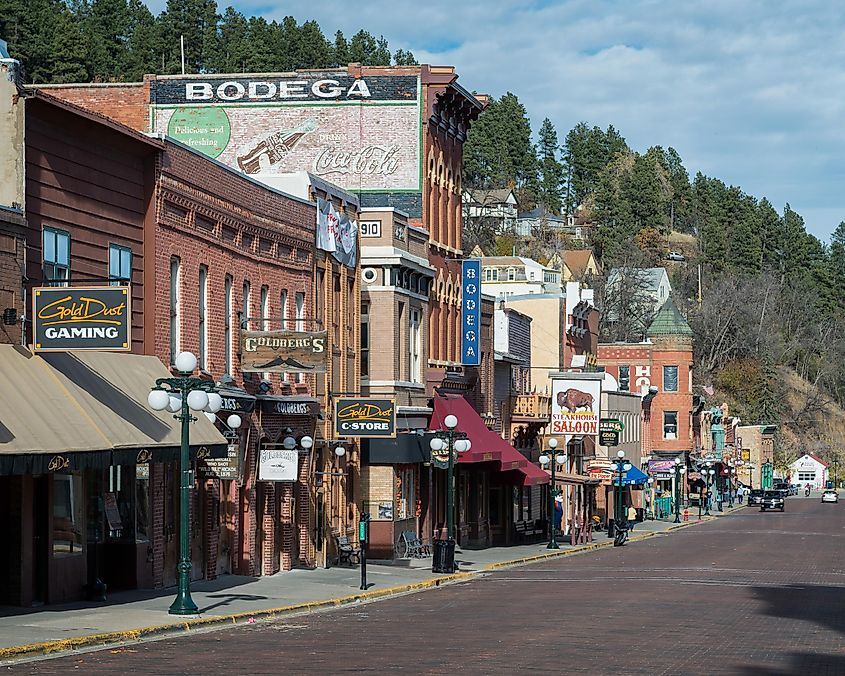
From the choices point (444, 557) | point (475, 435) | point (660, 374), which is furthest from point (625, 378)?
point (444, 557)

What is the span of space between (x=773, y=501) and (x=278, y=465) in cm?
8239

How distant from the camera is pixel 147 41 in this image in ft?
375

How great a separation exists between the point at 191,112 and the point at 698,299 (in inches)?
5349

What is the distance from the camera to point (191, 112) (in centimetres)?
4706

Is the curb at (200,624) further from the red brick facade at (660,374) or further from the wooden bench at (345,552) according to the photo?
the red brick facade at (660,374)

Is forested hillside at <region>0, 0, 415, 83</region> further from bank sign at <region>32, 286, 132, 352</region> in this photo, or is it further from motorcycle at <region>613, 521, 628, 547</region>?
bank sign at <region>32, 286, 132, 352</region>

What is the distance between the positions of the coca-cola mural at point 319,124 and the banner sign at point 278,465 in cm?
1506

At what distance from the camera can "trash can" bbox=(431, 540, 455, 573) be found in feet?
126

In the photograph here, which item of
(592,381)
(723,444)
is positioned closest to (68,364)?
(592,381)

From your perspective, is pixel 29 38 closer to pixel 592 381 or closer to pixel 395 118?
pixel 592 381

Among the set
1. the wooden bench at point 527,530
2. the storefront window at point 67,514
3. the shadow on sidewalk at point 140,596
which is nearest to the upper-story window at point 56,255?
the storefront window at point 67,514

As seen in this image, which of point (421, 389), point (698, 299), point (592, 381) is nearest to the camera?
point (421, 389)

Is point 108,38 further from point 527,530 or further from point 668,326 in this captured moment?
point 527,530

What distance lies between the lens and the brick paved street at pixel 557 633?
1830 cm
